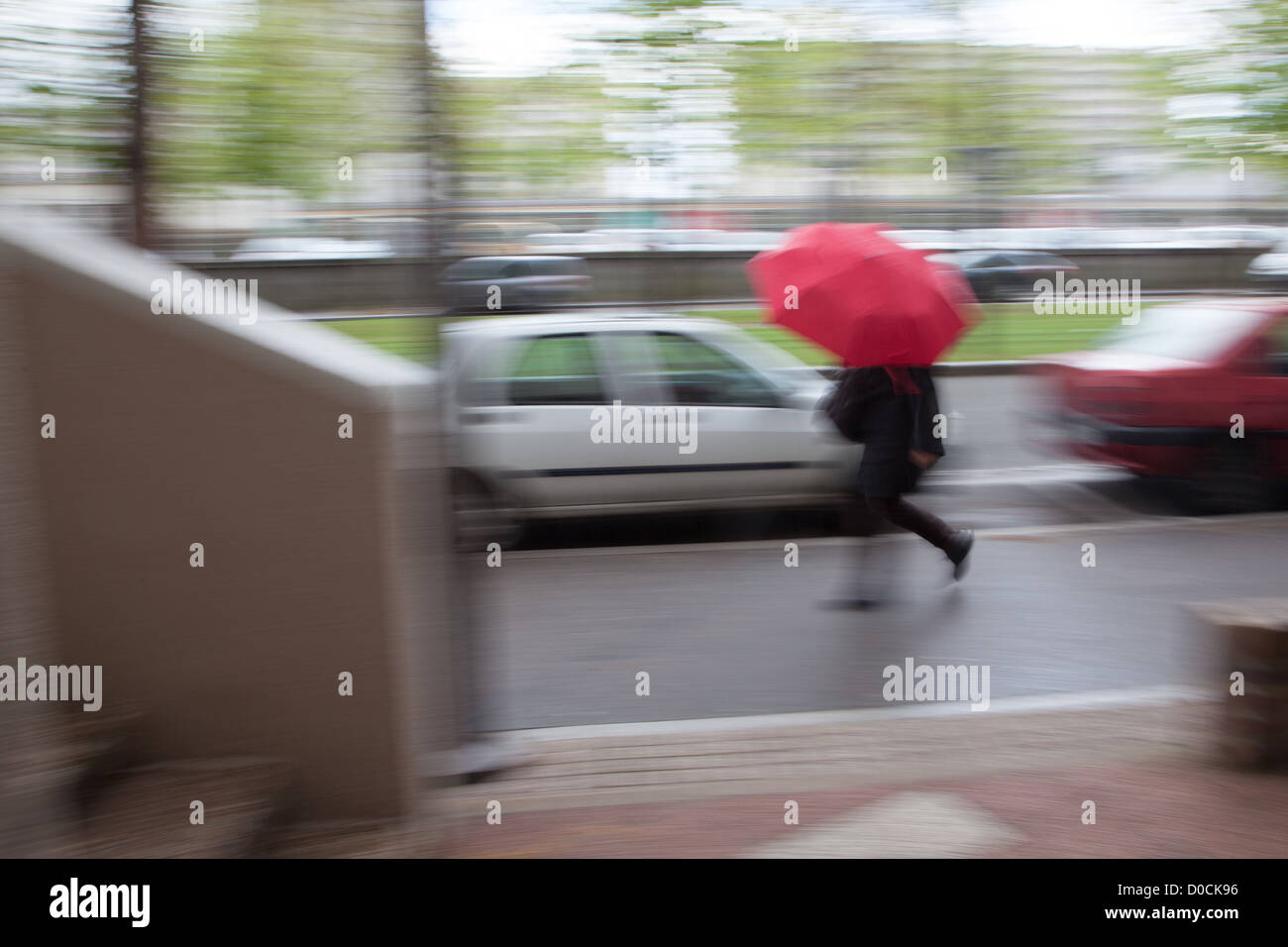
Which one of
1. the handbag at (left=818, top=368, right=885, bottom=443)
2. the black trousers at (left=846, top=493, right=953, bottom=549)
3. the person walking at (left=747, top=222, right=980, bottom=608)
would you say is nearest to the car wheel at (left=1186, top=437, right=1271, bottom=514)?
the black trousers at (left=846, top=493, right=953, bottom=549)

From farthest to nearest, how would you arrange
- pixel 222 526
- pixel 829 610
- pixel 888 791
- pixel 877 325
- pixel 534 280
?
1. pixel 534 280
2. pixel 829 610
3. pixel 877 325
4. pixel 888 791
5. pixel 222 526

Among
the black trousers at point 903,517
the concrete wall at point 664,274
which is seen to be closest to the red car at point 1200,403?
the black trousers at point 903,517

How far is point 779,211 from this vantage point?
16188 millimetres

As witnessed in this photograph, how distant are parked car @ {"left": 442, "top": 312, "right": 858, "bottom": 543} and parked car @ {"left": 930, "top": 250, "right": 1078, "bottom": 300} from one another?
38.2 ft

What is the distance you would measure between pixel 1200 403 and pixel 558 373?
167 inches

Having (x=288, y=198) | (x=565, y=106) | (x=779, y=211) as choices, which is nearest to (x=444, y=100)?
(x=288, y=198)

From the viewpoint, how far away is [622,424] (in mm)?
7426

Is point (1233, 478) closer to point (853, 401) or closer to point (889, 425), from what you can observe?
point (889, 425)

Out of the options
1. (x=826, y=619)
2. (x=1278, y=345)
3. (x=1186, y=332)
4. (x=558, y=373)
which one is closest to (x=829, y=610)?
(x=826, y=619)

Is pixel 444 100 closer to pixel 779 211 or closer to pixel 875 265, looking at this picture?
pixel 875 265

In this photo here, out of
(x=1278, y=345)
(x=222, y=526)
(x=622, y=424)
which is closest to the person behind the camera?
(x=222, y=526)

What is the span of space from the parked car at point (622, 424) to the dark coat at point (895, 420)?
1.46 m

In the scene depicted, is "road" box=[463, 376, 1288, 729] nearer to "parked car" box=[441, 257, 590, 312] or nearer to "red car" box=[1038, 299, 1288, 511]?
"red car" box=[1038, 299, 1288, 511]

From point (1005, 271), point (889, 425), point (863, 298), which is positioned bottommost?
point (889, 425)
